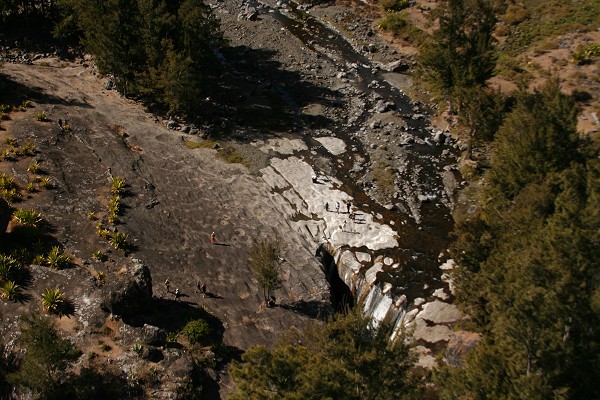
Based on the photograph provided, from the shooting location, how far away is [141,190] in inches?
1861

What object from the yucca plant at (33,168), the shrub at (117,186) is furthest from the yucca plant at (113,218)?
the yucca plant at (33,168)

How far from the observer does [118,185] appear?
4616 cm

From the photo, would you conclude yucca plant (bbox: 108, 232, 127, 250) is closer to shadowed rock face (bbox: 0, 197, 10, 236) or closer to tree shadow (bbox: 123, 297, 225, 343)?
tree shadow (bbox: 123, 297, 225, 343)

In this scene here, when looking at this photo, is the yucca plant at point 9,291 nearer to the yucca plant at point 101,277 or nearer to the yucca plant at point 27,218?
the yucca plant at point 101,277

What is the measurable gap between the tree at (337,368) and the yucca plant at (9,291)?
62.1ft

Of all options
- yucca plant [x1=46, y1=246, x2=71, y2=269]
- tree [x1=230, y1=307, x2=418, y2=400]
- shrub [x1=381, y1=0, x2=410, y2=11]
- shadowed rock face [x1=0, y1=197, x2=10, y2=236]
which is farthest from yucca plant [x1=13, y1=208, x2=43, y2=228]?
shrub [x1=381, y1=0, x2=410, y2=11]

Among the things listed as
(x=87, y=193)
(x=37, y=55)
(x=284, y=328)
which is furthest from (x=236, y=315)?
(x=37, y=55)

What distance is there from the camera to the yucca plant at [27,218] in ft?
128

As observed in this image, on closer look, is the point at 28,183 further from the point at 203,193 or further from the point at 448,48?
the point at 448,48

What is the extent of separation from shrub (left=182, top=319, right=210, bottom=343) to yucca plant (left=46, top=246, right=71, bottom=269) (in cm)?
1066

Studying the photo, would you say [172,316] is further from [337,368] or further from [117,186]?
[337,368]

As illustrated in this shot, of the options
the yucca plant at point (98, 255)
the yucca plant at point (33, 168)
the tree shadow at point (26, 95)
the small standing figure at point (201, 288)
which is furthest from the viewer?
the tree shadow at point (26, 95)

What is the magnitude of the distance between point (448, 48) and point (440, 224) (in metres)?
21.2

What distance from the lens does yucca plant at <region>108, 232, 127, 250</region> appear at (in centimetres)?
4019
